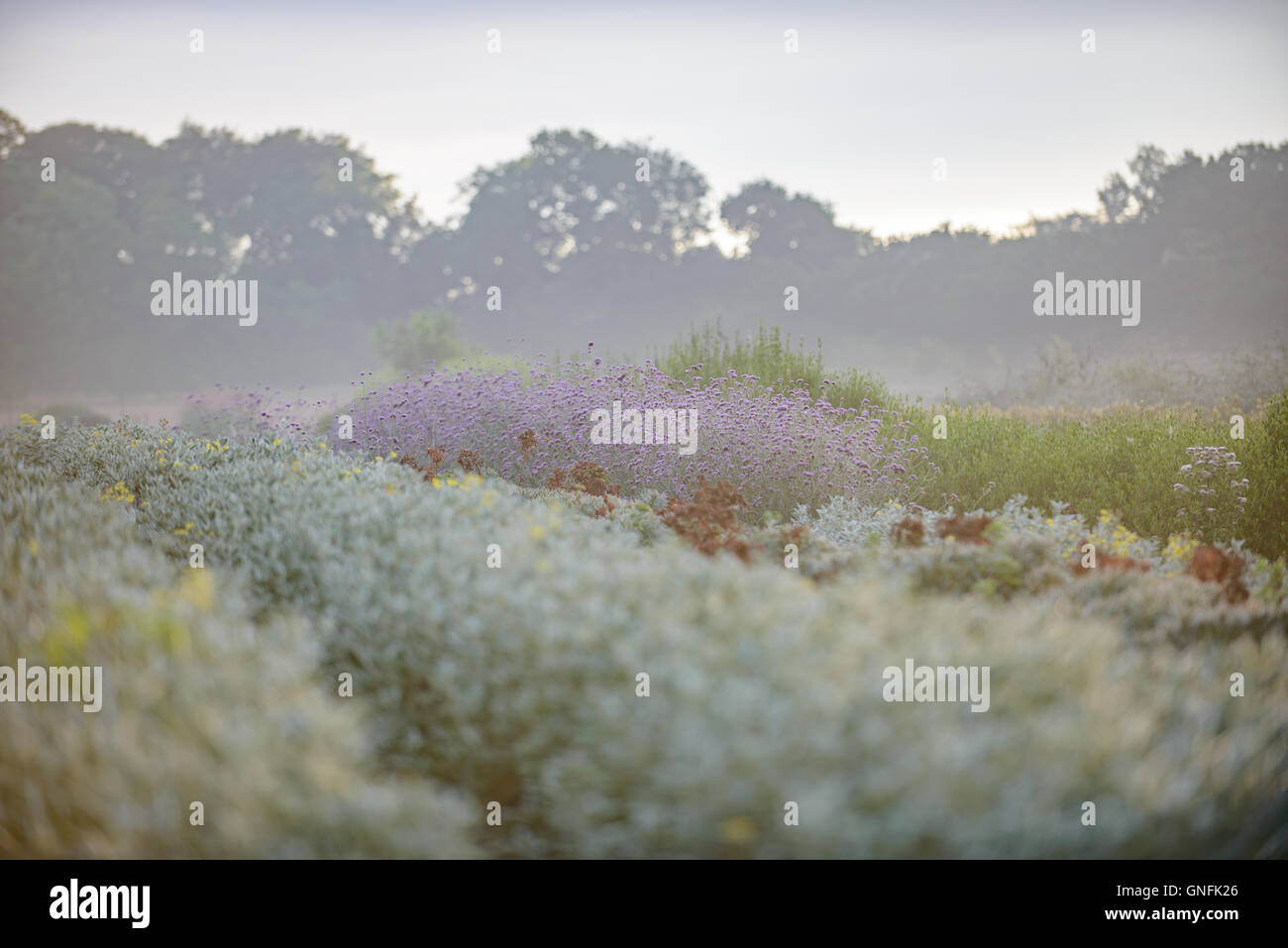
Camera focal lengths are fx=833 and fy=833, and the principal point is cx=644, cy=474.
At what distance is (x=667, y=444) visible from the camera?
23.9ft

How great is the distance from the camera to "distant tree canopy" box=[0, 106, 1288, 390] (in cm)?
2650

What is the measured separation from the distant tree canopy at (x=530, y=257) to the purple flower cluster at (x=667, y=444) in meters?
16.4

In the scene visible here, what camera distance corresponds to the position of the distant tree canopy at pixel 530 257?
26.5 metres

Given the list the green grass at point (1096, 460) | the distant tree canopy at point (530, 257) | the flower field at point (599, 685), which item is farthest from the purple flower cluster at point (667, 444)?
the distant tree canopy at point (530, 257)

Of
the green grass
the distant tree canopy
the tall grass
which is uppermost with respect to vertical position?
the distant tree canopy

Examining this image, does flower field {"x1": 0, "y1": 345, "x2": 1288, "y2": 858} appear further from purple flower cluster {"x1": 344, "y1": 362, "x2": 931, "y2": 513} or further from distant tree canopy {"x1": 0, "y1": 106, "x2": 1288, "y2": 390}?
distant tree canopy {"x1": 0, "y1": 106, "x2": 1288, "y2": 390}

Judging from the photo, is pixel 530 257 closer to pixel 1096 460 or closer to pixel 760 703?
pixel 1096 460

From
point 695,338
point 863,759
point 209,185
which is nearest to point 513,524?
point 863,759

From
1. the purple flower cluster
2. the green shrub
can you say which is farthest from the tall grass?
the green shrub

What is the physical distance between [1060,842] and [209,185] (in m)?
37.6

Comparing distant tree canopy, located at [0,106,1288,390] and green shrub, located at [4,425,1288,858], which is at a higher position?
distant tree canopy, located at [0,106,1288,390]

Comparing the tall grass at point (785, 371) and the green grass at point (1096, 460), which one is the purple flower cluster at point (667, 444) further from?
the tall grass at point (785, 371)

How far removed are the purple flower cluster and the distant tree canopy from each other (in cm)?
1639

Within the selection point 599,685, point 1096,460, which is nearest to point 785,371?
point 1096,460
